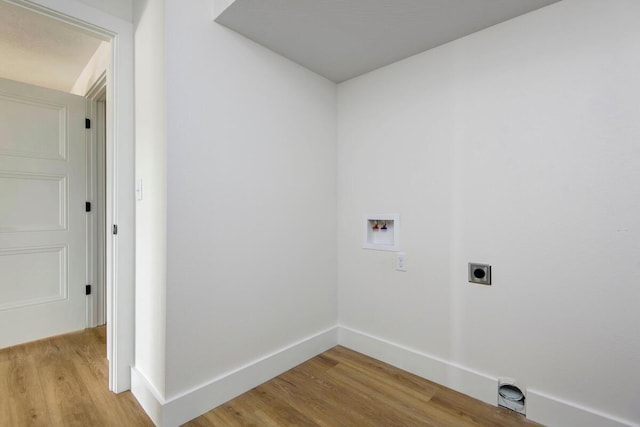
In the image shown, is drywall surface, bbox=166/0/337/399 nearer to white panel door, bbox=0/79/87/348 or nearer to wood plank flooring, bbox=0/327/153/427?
wood plank flooring, bbox=0/327/153/427

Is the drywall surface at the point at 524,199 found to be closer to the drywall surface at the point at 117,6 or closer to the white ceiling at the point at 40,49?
the drywall surface at the point at 117,6

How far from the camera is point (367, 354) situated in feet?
6.98

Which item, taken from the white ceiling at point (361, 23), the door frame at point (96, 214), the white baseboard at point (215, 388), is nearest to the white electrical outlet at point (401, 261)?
the white baseboard at point (215, 388)

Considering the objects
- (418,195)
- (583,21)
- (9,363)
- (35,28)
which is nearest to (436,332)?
(418,195)

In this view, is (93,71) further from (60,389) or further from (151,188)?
(60,389)

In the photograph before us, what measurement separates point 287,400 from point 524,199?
66.2 inches

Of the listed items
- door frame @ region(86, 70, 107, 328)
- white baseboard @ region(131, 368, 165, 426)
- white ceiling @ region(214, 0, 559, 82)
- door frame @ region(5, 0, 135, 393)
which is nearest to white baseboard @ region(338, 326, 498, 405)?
white baseboard @ region(131, 368, 165, 426)

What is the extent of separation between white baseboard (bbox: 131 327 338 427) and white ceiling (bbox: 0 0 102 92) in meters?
2.02

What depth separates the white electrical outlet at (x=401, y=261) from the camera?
→ 1.95m

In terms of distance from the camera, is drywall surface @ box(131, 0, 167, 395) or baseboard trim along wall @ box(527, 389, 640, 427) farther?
drywall surface @ box(131, 0, 167, 395)

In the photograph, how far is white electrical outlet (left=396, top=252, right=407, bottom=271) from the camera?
195 cm

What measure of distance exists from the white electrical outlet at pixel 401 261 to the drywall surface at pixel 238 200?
0.56 m

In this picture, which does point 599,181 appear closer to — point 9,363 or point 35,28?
point 35,28

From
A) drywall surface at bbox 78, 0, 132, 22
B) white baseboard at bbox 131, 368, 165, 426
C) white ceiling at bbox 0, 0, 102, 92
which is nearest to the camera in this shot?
white baseboard at bbox 131, 368, 165, 426
